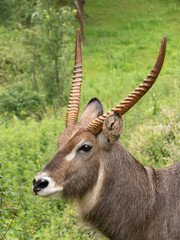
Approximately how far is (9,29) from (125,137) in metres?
12.6

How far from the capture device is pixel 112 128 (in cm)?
362

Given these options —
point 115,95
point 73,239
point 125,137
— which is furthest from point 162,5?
point 73,239

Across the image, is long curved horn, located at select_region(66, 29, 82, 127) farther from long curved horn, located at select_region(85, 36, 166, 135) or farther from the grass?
the grass

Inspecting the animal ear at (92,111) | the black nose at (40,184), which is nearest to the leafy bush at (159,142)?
the animal ear at (92,111)

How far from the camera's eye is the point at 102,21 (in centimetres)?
2312

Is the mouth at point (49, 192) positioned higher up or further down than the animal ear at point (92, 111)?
further down

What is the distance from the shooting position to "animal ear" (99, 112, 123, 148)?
3.56 metres

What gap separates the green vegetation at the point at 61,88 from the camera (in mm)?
5722

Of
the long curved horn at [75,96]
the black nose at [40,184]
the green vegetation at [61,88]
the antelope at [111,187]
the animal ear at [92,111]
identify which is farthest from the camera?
the green vegetation at [61,88]

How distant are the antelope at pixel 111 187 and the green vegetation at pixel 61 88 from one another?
0.38 meters

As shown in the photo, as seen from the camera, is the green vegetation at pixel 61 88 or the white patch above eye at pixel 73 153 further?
the green vegetation at pixel 61 88

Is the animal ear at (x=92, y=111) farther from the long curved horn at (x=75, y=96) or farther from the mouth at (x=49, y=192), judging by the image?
the mouth at (x=49, y=192)

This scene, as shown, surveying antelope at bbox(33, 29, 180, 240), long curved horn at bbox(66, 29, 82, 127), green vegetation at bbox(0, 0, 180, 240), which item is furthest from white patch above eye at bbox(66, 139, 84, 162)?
green vegetation at bbox(0, 0, 180, 240)

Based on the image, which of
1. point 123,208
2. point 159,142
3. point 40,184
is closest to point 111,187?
point 123,208
